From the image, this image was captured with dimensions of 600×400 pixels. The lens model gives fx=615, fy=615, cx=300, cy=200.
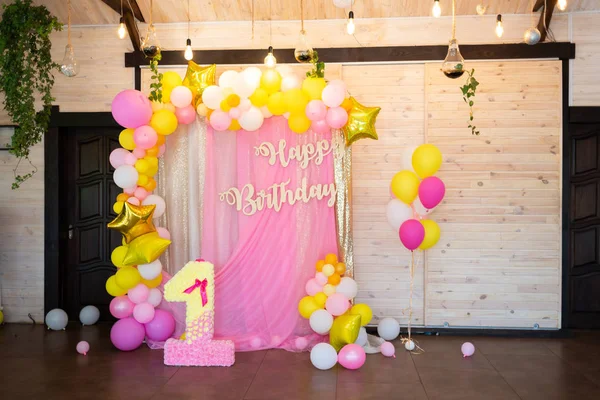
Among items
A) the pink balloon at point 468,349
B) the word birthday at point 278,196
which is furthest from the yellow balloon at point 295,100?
the pink balloon at point 468,349

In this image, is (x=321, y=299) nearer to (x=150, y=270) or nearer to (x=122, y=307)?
(x=150, y=270)

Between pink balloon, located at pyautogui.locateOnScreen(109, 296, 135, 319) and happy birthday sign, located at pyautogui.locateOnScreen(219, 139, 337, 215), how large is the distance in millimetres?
1300

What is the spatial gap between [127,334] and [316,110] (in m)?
2.67

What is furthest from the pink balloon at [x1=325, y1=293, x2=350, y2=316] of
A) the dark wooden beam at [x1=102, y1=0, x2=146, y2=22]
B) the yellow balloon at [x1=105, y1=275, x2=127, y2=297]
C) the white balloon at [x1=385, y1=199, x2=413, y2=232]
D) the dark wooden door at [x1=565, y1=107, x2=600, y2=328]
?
the dark wooden beam at [x1=102, y1=0, x2=146, y2=22]

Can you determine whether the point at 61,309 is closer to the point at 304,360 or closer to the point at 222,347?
the point at 222,347

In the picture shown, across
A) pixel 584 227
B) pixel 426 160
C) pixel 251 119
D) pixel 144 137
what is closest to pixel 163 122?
pixel 144 137

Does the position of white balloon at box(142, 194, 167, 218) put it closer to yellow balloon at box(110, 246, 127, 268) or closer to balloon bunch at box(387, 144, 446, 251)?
yellow balloon at box(110, 246, 127, 268)

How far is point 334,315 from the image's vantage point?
5.57 metres

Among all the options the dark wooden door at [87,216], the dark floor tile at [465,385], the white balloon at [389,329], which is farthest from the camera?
the dark wooden door at [87,216]

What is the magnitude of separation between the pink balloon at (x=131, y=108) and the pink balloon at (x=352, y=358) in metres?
2.73

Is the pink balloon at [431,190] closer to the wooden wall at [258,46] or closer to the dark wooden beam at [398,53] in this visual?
the wooden wall at [258,46]

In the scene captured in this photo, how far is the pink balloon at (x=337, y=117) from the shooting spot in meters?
5.52

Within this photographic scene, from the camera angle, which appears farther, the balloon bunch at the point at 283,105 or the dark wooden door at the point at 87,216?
the dark wooden door at the point at 87,216

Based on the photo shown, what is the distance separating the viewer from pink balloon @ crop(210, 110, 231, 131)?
5654 millimetres
